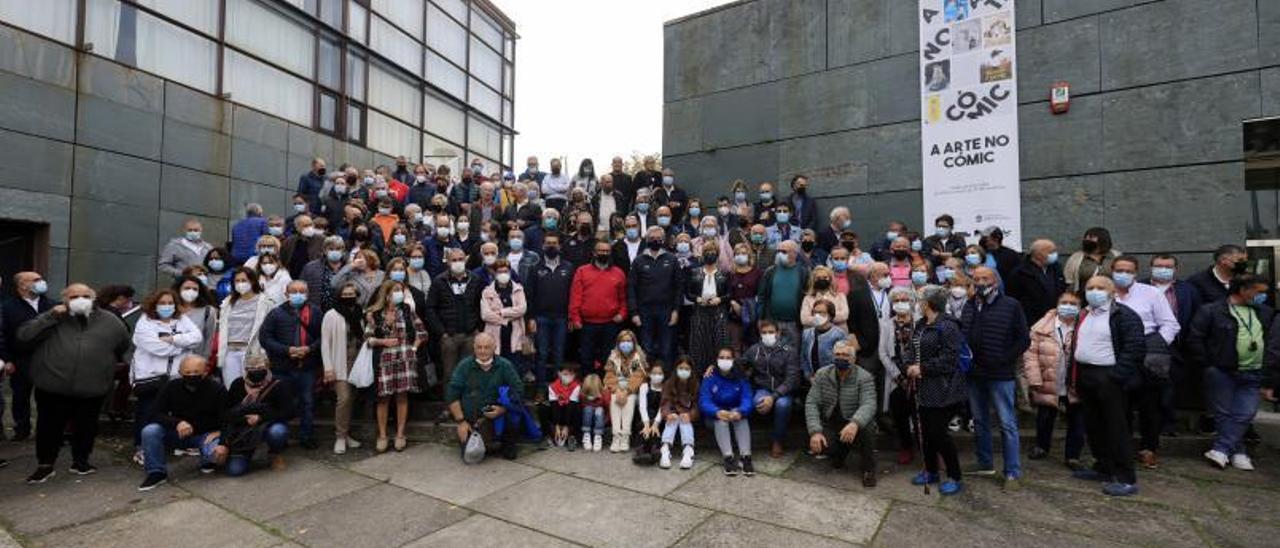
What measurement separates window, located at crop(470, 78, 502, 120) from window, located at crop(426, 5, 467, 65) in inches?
44.5

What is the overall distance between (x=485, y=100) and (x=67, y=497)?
844 inches

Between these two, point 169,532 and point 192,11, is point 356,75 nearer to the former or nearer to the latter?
point 192,11

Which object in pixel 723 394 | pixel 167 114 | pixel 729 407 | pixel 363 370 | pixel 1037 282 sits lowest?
pixel 729 407

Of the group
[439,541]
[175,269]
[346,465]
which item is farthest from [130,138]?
[439,541]

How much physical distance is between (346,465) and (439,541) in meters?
2.47

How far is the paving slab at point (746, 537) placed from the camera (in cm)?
464

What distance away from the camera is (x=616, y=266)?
841cm

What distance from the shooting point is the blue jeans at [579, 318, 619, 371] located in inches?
314

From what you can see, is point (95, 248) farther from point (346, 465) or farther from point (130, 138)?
point (346, 465)

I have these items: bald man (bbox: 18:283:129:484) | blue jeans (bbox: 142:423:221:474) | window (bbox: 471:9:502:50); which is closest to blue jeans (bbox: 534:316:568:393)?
blue jeans (bbox: 142:423:221:474)

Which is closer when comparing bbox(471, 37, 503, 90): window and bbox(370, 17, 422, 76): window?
bbox(370, 17, 422, 76): window

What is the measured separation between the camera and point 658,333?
801cm

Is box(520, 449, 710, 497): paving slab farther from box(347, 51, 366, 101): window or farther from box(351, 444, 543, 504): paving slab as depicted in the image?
box(347, 51, 366, 101): window

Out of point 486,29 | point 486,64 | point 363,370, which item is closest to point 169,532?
point 363,370
